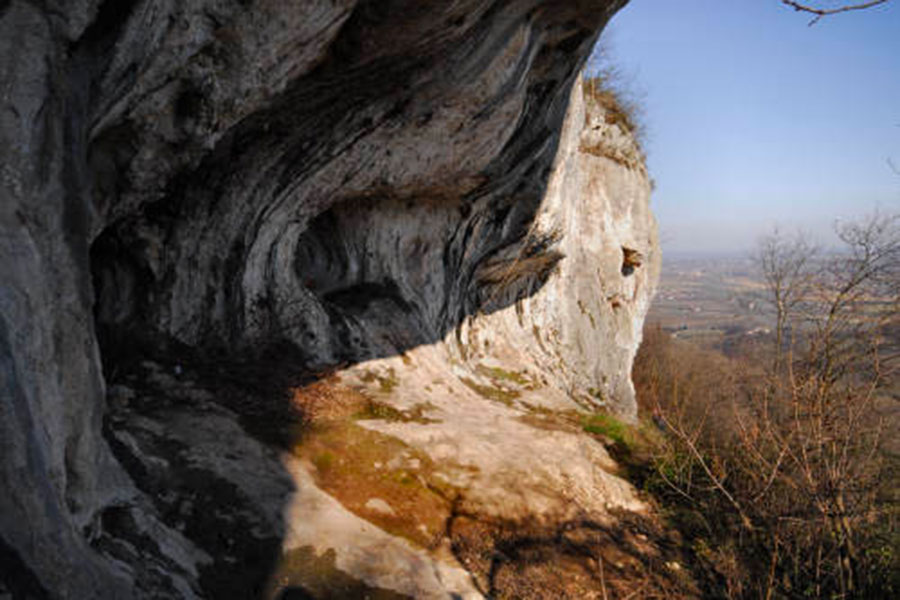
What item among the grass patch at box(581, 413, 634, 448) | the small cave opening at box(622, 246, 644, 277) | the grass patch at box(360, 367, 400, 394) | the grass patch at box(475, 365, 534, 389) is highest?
the small cave opening at box(622, 246, 644, 277)

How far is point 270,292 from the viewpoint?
694 cm

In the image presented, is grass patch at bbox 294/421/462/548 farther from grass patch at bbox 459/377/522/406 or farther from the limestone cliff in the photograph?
grass patch at bbox 459/377/522/406

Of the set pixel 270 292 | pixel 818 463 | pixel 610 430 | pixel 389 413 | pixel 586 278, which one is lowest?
pixel 610 430

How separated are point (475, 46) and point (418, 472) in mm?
5600

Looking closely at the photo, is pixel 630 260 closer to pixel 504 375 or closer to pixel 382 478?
pixel 504 375

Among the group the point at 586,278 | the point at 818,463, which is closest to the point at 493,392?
the point at 818,463

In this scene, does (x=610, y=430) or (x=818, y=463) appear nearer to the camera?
(x=818, y=463)

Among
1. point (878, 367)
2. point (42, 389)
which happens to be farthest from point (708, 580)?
point (42, 389)

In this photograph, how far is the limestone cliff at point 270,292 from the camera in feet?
8.59

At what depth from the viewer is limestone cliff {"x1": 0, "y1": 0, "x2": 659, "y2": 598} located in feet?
8.59

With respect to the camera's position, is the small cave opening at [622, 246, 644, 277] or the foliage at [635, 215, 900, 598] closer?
Result: the foliage at [635, 215, 900, 598]

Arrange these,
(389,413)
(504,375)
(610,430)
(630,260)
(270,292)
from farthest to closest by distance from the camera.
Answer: (630,260)
(504,375)
(270,292)
(610,430)
(389,413)

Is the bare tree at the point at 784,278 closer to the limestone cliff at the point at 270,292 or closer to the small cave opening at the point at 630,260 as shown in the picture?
the limestone cliff at the point at 270,292

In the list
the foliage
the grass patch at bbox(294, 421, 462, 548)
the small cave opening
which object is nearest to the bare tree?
the foliage
